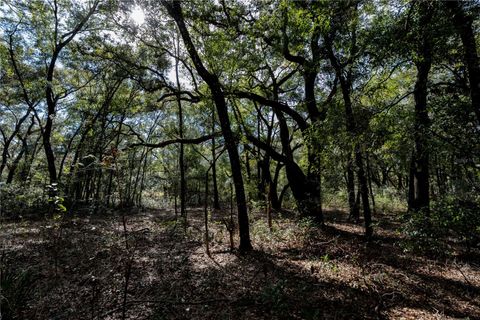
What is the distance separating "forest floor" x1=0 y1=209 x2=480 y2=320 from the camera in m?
4.12

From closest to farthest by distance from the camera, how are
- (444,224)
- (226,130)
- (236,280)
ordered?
1. (444,224)
2. (236,280)
3. (226,130)

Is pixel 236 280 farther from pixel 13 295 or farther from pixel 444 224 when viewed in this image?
pixel 444 224

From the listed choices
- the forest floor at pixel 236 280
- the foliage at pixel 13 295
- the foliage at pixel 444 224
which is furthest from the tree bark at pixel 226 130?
the foliage at pixel 13 295

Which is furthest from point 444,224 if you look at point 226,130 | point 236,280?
point 226,130

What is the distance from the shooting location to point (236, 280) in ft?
17.7

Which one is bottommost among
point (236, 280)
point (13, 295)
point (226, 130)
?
point (236, 280)

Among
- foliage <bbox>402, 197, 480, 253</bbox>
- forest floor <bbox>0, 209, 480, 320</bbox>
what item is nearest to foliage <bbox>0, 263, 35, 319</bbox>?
forest floor <bbox>0, 209, 480, 320</bbox>

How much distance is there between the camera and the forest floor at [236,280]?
4121 mm

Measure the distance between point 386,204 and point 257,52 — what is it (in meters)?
17.1

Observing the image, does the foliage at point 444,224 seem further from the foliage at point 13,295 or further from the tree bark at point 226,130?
the foliage at point 13,295

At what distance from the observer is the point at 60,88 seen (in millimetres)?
15188

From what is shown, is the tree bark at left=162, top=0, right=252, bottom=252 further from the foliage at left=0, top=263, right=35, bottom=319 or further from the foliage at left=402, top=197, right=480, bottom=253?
the foliage at left=0, top=263, right=35, bottom=319

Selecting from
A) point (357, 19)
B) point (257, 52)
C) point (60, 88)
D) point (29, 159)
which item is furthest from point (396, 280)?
point (29, 159)

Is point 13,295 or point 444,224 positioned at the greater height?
point 444,224
